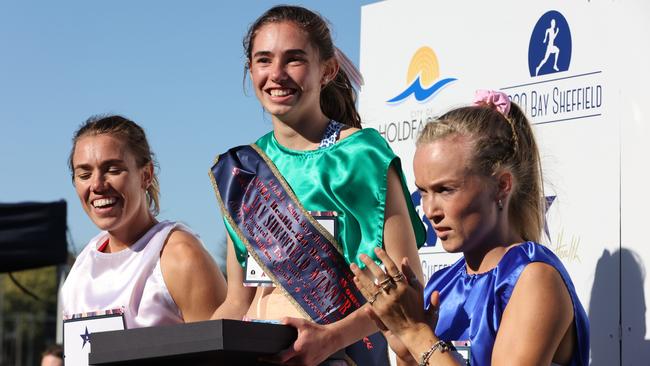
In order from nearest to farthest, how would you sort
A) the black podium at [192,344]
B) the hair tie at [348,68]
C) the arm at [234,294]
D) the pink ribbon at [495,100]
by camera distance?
the black podium at [192,344] → the pink ribbon at [495,100] → the arm at [234,294] → the hair tie at [348,68]

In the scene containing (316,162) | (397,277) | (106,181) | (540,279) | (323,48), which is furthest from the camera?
(106,181)

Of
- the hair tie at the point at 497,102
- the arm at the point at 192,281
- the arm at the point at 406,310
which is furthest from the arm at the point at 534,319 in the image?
the arm at the point at 192,281

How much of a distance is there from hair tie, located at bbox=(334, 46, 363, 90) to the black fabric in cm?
537

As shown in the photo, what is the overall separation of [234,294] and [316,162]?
1.78ft

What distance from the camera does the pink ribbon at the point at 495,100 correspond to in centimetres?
310

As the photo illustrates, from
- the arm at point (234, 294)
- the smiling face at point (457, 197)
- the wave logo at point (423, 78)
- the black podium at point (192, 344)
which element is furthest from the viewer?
the wave logo at point (423, 78)

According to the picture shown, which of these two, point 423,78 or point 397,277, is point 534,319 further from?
point 423,78

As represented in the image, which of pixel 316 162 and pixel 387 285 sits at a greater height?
pixel 316 162

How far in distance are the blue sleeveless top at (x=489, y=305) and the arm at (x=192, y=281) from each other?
1.07 meters

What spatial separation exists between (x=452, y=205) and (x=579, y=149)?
1023 millimetres

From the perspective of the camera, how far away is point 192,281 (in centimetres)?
385

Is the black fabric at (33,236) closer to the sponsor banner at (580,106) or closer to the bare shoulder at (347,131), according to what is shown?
the sponsor banner at (580,106)

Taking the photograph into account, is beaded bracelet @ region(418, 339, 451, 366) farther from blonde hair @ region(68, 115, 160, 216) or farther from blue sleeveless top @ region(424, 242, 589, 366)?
blonde hair @ region(68, 115, 160, 216)

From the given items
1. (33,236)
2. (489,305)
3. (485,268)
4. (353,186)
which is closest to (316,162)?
(353,186)
